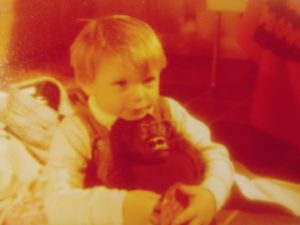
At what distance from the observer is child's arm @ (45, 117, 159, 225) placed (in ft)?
2.04

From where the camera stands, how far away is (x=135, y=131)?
64 centimetres

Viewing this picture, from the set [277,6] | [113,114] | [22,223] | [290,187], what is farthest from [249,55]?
[22,223]

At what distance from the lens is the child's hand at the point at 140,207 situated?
619 millimetres

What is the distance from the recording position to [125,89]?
0.63 m

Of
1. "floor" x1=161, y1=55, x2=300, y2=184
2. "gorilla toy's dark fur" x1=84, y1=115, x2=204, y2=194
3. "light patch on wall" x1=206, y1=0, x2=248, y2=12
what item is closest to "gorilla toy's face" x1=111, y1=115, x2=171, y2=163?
"gorilla toy's dark fur" x1=84, y1=115, x2=204, y2=194

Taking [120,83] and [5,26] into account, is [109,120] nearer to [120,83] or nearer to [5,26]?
[120,83]

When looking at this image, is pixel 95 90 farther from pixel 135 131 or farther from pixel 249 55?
pixel 249 55

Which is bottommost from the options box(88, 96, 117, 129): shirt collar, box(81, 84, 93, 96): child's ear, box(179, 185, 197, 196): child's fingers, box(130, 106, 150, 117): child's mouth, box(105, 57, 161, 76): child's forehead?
box(179, 185, 197, 196): child's fingers

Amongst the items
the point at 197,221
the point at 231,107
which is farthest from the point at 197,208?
the point at 231,107

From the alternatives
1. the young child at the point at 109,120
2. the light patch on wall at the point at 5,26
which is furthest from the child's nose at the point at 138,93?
the light patch on wall at the point at 5,26

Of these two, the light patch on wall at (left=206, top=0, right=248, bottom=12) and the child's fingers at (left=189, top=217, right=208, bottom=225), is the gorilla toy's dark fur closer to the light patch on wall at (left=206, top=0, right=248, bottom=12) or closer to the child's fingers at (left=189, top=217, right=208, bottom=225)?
the child's fingers at (left=189, top=217, right=208, bottom=225)

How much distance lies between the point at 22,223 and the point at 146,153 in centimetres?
20

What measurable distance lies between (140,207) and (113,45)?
0.63 feet

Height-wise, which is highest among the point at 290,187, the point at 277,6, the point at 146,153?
the point at 277,6
